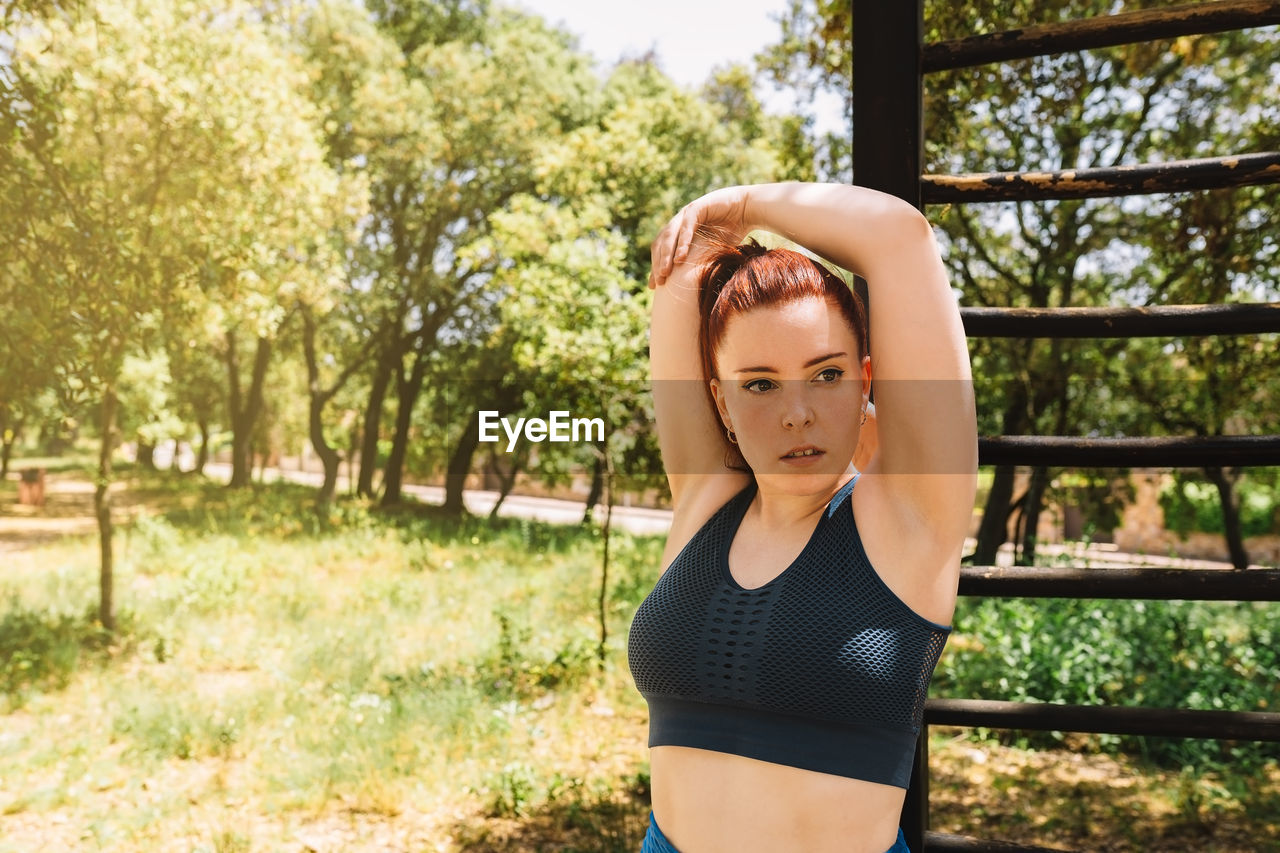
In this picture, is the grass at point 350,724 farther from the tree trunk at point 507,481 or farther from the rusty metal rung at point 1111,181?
the rusty metal rung at point 1111,181

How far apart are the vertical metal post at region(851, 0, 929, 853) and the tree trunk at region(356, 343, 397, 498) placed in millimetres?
9813

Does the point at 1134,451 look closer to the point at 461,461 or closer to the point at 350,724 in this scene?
the point at 350,724

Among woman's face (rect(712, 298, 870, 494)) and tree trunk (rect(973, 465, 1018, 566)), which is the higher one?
woman's face (rect(712, 298, 870, 494))

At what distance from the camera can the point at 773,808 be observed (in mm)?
1053

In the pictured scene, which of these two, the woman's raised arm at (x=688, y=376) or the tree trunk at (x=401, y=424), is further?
the tree trunk at (x=401, y=424)

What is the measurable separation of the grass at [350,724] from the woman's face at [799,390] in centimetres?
311

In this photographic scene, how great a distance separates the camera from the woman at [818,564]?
104 cm

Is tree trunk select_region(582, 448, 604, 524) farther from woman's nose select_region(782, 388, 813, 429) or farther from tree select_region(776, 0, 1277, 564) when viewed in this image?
woman's nose select_region(782, 388, 813, 429)

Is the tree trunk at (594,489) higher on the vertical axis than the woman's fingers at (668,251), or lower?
lower

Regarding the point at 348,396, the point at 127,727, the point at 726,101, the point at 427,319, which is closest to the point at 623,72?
the point at 726,101

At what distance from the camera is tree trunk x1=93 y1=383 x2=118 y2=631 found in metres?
5.74

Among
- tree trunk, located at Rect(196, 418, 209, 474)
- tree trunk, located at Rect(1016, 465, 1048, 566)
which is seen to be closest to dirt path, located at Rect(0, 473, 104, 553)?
tree trunk, located at Rect(196, 418, 209, 474)

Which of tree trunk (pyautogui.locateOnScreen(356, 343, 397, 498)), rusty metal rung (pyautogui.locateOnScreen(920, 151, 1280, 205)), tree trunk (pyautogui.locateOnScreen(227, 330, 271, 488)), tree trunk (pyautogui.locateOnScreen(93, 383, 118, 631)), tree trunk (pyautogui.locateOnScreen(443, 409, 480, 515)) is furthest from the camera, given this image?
tree trunk (pyautogui.locateOnScreen(443, 409, 480, 515))

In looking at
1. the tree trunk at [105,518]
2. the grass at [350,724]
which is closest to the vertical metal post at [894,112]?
the grass at [350,724]
